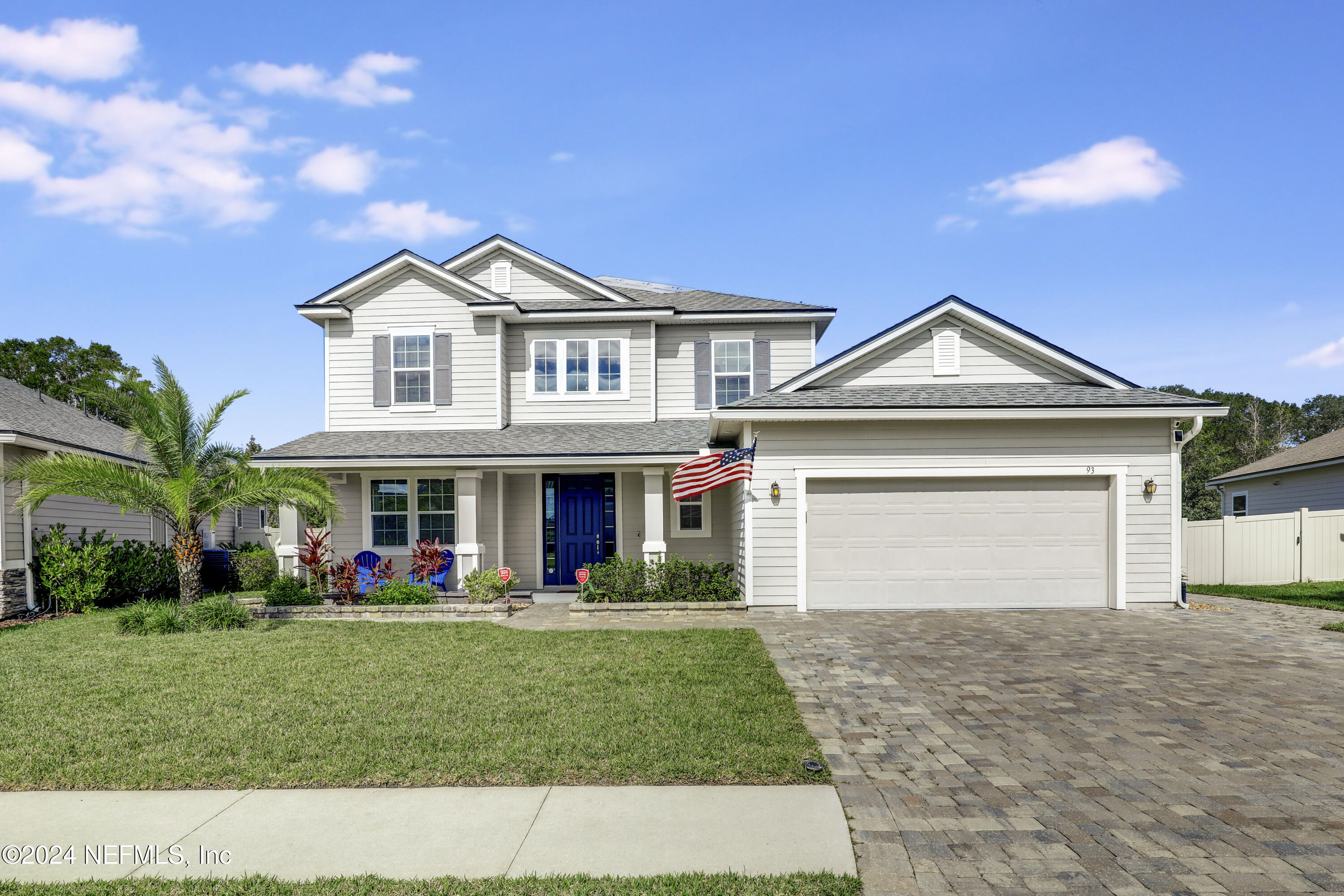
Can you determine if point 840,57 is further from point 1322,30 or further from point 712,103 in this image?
point 1322,30

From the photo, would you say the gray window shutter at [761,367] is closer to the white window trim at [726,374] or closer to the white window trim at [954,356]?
the white window trim at [726,374]

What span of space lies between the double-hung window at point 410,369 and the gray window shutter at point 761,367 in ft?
23.6

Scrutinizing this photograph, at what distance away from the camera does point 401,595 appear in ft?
43.7

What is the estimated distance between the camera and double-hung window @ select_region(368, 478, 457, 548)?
53.1ft

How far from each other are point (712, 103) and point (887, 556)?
9.25m

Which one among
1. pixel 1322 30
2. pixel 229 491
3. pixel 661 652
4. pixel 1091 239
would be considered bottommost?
pixel 661 652

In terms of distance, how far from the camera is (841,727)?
241 inches

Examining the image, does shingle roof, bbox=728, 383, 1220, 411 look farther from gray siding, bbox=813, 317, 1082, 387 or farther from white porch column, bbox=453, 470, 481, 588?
white porch column, bbox=453, 470, 481, 588

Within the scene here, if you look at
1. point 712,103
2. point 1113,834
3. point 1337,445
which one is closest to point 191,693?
point 1113,834

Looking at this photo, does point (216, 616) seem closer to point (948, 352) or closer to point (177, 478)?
point (177, 478)

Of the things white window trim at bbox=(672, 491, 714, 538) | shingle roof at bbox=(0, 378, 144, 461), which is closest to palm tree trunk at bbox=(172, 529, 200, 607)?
shingle roof at bbox=(0, 378, 144, 461)

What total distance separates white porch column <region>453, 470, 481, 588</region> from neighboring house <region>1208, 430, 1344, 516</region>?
76.0 feet

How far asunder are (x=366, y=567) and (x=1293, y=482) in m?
27.3

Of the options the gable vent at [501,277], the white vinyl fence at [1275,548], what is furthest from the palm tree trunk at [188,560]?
the white vinyl fence at [1275,548]
